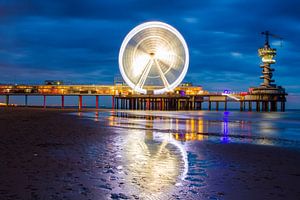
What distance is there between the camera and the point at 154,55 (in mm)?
56031

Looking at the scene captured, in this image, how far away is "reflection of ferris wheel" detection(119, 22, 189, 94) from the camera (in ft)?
172

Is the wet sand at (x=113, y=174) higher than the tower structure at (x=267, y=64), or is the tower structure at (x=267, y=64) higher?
the tower structure at (x=267, y=64)

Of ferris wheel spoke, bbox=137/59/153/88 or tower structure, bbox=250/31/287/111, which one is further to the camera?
tower structure, bbox=250/31/287/111

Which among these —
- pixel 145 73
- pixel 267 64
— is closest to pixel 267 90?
pixel 267 64

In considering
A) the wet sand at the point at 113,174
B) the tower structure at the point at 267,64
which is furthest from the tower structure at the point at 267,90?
the wet sand at the point at 113,174

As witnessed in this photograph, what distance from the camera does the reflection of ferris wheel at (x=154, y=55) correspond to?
172 ft

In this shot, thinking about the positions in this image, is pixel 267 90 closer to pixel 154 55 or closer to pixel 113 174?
pixel 154 55

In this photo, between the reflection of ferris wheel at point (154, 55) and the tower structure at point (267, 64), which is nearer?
the reflection of ferris wheel at point (154, 55)

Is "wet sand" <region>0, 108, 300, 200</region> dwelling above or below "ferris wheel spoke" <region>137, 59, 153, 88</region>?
below

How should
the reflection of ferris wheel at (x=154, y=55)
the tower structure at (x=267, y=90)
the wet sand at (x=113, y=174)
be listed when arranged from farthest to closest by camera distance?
1. the tower structure at (x=267, y=90)
2. the reflection of ferris wheel at (x=154, y=55)
3. the wet sand at (x=113, y=174)

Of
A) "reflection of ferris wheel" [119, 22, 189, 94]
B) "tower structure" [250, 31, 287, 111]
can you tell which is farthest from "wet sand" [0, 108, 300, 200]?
"tower structure" [250, 31, 287, 111]

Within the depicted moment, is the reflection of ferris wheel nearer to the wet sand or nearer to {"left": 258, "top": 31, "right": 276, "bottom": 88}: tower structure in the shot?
{"left": 258, "top": 31, "right": 276, "bottom": 88}: tower structure

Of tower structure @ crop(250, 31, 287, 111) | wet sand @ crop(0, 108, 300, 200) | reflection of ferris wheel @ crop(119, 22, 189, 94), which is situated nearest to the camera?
wet sand @ crop(0, 108, 300, 200)

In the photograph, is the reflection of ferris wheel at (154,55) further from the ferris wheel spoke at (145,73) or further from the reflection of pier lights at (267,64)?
the reflection of pier lights at (267,64)
